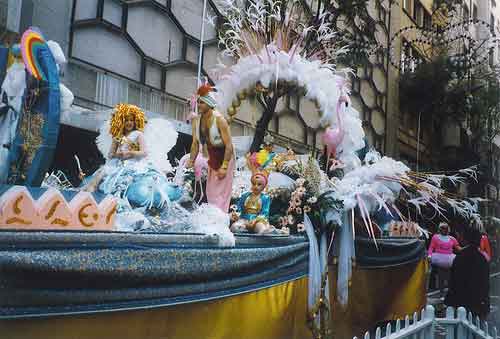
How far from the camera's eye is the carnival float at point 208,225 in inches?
82.6

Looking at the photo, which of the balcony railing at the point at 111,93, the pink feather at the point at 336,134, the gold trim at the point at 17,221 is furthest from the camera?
the balcony railing at the point at 111,93

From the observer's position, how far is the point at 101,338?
2.17 meters

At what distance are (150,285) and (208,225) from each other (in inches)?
28.3

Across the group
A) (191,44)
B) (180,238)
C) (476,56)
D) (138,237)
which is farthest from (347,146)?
(476,56)

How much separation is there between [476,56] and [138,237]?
1049cm

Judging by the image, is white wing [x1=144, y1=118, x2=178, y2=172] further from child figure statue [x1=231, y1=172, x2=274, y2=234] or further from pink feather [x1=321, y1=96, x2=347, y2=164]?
pink feather [x1=321, y1=96, x2=347, y2=164]

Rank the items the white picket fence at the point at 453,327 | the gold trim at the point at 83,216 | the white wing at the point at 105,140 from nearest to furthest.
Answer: the gold trim at the point at 83,216
the white picket fence at the point at 453,327
the white wing at the point at 105,140

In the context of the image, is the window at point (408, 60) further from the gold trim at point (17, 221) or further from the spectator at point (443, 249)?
the gold trim at point (17, 221)

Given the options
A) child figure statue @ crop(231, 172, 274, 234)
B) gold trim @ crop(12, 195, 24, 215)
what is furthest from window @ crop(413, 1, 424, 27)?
gold trim @ crop(12, 195, 24, 215)

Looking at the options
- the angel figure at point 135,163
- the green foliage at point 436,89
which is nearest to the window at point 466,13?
the green foliage at point 436,89

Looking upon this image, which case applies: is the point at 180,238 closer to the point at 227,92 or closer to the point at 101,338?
the point at 101,338

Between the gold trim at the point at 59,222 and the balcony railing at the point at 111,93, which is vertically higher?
the balcony railing at the point at 111,93

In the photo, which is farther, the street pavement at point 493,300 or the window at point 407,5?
the window at point 407,5

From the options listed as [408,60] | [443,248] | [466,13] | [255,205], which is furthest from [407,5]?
[255,205]
